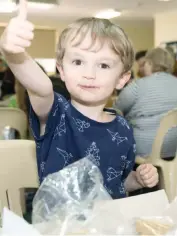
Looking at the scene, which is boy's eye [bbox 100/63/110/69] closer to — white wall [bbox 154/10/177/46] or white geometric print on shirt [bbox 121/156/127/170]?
white geometric print on shirt [bbox 121/156/127/170]

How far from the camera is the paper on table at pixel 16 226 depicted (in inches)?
20.1

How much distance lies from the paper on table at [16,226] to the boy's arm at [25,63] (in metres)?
0.26

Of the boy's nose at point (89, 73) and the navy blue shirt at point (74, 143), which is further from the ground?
the boy's nose at point (89, 73)

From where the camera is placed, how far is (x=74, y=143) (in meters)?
0.91

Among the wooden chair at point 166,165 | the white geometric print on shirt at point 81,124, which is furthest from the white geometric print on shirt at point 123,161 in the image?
the wooden chair at point 166,165

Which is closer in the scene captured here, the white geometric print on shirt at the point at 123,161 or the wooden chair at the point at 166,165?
the white geometric print on shirt at the point at 123,161

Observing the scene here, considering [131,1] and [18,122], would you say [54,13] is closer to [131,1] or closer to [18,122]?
[131,1]

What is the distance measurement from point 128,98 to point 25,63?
203 centimetres

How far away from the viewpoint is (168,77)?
271 centimetres

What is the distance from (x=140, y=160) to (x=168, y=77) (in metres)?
0.62

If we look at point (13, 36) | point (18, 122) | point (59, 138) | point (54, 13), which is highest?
point (13, 36)

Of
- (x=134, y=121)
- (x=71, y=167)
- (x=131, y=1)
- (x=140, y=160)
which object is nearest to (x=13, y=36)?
(x=71, y=167)

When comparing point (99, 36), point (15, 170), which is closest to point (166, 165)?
point (15, 170)

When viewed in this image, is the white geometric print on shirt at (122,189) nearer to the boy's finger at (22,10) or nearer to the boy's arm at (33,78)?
the boy's arm at (33,78)
